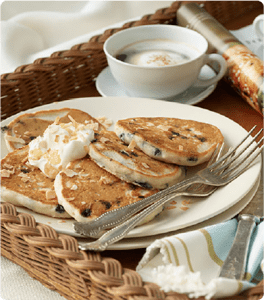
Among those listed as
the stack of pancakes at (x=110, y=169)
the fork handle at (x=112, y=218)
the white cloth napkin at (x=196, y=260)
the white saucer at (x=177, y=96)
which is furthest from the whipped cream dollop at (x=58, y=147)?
the white saucer at (x=177, y=96)

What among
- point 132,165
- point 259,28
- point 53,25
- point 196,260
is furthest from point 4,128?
point 53,25

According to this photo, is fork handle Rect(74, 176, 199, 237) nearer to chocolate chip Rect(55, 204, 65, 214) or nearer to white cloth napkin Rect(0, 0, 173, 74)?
chocolate chip Rect(55, 204, 65, 214)

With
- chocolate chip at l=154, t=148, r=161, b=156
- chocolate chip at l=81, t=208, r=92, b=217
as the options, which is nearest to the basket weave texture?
chocolate chip at l=81, t=208, r=92, b=217

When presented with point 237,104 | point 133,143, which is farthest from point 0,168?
point 237,104

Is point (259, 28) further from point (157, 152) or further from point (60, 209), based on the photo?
point (60, 209)

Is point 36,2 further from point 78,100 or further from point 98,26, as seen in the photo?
point 78,100

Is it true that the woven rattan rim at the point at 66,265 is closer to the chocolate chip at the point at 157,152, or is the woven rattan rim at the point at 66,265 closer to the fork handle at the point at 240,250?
the fork handle at the point at 240,250
